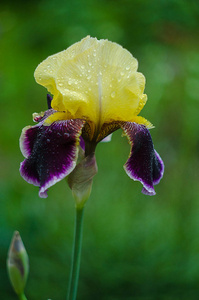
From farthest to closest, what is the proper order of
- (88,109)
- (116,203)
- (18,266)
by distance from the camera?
(116,203), (88,109), (18,266)

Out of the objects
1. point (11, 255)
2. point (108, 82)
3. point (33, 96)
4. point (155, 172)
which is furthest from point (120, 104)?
point (33, 96)

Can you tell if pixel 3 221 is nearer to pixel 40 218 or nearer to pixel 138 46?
pixel 40 218

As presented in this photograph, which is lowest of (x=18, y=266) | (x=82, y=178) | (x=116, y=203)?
(x=18, y=266)

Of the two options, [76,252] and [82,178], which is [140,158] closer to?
[82,178]

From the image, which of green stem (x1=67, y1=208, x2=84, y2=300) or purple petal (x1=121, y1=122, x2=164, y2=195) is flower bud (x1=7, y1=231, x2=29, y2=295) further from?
purple petal (x1=121, y1=122, x2=164, y2=195)

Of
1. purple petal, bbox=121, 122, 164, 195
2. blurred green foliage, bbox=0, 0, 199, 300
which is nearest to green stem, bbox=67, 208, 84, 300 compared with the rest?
purple petal, bbox=121, 122, 164, 195

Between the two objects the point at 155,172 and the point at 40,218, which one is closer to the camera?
the point at 155,172

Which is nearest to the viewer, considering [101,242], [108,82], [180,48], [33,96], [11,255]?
[11,255]

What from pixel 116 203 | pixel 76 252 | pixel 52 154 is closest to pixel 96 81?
pixel 52 154
